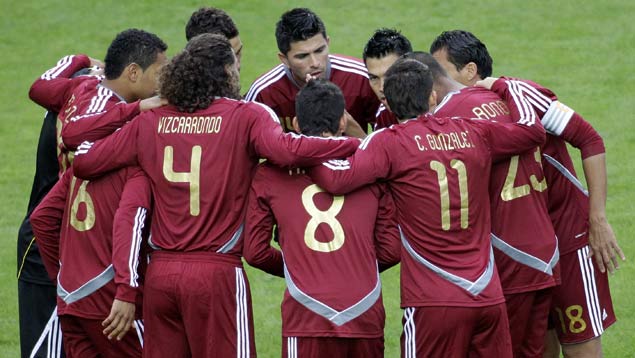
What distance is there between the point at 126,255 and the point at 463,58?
2430mm

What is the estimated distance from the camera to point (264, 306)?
34.4ft

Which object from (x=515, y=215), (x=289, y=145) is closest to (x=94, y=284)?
(x=289, y=145)

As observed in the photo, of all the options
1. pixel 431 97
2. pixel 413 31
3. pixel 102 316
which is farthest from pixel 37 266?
pixel 413 31

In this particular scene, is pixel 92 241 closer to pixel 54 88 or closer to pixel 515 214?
pixel 54 88

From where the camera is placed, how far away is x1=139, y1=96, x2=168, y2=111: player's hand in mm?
6676

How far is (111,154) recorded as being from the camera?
6609mm

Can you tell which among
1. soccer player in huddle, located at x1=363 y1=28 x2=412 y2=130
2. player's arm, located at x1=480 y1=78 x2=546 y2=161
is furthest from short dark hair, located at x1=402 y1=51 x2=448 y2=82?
soccer player in huddle, located at x1=363 y1=28 x2=412 y2=130

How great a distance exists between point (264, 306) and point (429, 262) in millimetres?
4319

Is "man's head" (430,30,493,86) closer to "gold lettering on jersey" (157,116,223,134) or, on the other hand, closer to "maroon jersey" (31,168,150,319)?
"gold lettering on jersey" (157,116,223,134)

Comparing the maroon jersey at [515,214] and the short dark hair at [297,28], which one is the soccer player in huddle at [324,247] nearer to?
the maroon jersey at [515,214]

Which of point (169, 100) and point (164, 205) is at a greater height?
point (169, 100)

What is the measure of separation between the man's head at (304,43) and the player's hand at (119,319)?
2.25 m

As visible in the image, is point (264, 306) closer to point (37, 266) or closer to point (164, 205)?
point (37, 266)

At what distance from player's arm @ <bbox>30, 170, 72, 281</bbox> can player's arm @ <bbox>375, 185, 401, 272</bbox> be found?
1864 mm
